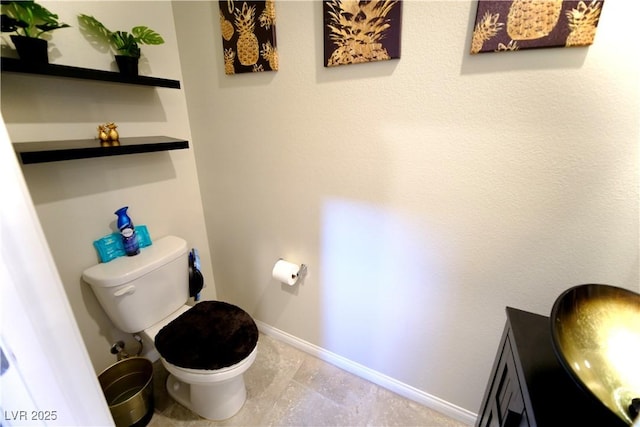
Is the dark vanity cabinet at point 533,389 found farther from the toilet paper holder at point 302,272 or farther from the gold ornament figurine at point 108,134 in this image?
the gold ornament figurine at point 108,134

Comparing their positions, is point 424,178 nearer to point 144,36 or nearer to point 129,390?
point 144,36

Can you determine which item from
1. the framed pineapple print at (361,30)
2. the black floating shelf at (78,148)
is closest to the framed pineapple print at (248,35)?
the framed pineapple print at (361,30)

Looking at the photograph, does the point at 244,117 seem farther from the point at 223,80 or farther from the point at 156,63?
the point at 156,63

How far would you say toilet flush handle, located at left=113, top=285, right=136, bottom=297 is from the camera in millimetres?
1155

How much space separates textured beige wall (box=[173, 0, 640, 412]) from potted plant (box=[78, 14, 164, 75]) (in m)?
0.29

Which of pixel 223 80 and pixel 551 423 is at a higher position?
pixel 223 80

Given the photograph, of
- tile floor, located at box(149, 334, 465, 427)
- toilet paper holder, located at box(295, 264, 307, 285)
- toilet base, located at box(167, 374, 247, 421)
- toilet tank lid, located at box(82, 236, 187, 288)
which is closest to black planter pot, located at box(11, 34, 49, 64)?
toilet tank lid, located at box(82, 236, 187, 288)

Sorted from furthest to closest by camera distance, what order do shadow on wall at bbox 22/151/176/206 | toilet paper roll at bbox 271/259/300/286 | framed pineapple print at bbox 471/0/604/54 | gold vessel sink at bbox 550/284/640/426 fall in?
1. toilet paper roll at bbox 271/259/300/286
2. shadow on wall at bbox 22/151/176/206
3. framed pineapple print at bbox 471/0/604/54
4. gold vessel sink at bbox 550/284/640/426

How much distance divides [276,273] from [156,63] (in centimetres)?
124

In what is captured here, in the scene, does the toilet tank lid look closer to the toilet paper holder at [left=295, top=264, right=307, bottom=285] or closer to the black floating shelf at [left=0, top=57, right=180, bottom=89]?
the toilet paper holder at [left=295, top=264, right=307, bottom=285]

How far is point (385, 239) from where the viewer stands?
118 centimetres

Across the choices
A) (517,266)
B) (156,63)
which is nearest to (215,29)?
(156,63)

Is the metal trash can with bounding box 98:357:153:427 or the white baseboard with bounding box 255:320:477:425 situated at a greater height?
the metal trash can with bounding box 98:357:153:427

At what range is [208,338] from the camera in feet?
3.92
